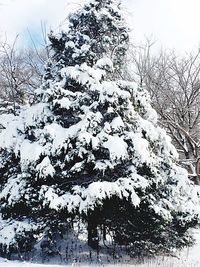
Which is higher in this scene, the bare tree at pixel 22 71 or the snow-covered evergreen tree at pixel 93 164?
the bare tree at pixel 22 71

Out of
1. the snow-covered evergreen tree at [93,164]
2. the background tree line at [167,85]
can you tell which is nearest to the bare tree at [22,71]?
the background tree line at [167,85]

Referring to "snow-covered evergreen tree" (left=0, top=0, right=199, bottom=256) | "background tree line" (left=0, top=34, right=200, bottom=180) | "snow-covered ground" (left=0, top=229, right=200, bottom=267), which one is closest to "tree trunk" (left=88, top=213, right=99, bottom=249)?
"snow-covered evergreen tree" (left=0, top=0, right=199, bottom=256)

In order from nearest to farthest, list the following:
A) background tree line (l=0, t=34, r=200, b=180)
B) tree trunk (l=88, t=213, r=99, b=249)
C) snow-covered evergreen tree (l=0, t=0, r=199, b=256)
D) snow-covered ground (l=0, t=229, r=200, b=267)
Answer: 1. snow-covered ground (l=0, t=229, r=200, b=267)
2. snow-covered evergreen tree (l=0, t=0, r=199, b=256)
3. tree trunk (l=88, t=213, r=99, b=249)
4. background tree line (l=0, t=34, r=200, b=180)

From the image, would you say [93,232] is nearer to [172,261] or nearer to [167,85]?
[172,261]

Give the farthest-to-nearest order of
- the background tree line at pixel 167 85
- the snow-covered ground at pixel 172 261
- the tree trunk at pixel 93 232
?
the background tree line at pixel 167 85 < the tree trunk at pixel 93 232 < the snow-covered ground at pixel 172 261

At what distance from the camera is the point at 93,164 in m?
Result: 8.66

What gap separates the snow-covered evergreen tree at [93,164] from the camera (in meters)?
8.28

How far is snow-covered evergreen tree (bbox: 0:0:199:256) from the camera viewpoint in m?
8.28

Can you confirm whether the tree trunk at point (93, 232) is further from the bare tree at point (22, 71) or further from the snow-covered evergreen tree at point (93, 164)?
the bare tree at point (22, 71)

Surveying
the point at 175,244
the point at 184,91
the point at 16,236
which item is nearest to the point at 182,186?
the point at 175,244

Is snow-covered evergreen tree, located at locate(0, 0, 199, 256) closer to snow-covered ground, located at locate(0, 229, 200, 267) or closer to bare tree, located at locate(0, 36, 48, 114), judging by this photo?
snow-covered ground, located at locate(0, 229, 200, 267)

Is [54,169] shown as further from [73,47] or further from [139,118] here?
[73,47]

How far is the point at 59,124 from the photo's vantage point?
8.90 metres

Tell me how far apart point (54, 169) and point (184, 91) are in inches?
564
